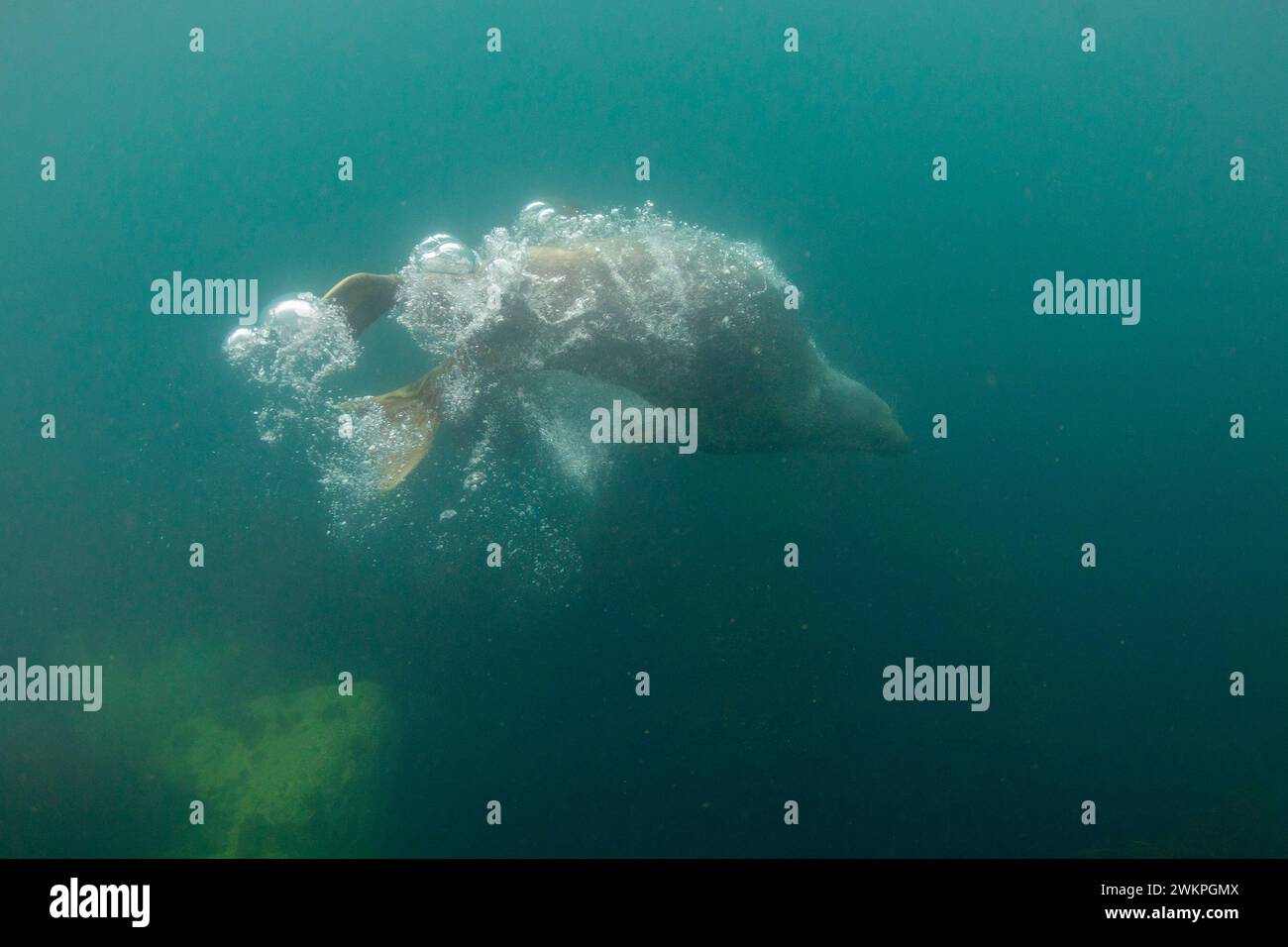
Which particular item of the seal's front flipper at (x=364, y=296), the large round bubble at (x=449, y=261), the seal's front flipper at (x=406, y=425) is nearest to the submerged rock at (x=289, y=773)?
the seal's front flipper at (x=406, y=425)

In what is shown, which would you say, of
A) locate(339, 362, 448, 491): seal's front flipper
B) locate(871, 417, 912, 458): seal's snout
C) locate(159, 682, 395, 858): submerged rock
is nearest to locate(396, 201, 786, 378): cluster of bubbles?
locate(339, 362, 448, 491): seal's front flipper

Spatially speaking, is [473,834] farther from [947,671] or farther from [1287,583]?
[1287,583]

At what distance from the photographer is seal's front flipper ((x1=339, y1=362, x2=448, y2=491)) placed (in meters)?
6.27

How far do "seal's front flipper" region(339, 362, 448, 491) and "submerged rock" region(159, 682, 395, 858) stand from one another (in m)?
4.07

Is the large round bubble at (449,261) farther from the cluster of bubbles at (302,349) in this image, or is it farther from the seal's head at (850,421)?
the seal's head at (850,421)

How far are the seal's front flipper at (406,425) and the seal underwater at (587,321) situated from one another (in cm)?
1

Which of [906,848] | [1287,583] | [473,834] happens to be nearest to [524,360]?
[473,834]

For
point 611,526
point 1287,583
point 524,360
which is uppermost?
point 524,360

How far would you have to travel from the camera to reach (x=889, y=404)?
9.23 metres

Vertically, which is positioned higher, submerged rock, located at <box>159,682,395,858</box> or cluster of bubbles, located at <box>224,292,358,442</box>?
cluster of bubbles, located at <box>224,292,358,442</box>

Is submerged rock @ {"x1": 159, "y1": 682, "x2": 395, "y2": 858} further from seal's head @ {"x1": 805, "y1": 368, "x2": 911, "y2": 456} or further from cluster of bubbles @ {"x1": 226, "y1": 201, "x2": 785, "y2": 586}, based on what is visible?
seal's head @ {"x1": 805, "y1": 368, "x2": 911, "y2": 456}

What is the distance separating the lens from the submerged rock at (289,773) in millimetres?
8234

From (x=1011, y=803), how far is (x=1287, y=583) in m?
6.16

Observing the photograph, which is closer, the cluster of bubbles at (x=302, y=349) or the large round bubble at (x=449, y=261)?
the large round bubble at (x=449, y=261)
